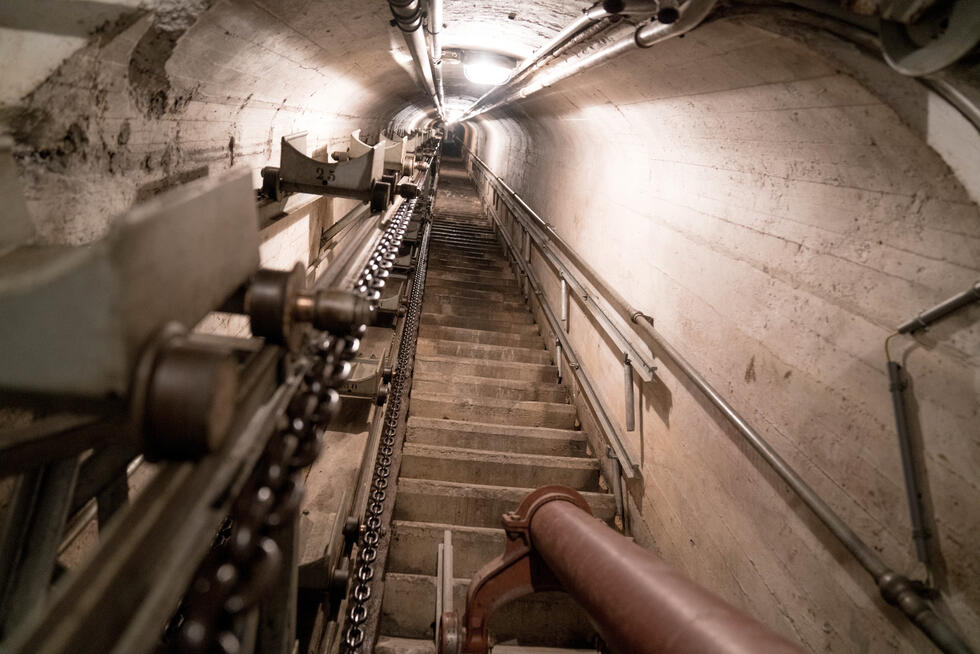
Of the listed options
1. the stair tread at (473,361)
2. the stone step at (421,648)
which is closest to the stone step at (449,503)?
the stone step at (421,648)

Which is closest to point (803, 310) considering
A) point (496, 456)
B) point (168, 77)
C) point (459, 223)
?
point (496, 456)

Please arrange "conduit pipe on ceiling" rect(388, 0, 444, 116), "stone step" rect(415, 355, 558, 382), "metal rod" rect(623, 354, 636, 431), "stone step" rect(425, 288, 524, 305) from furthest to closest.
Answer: "stone step" rect(425, 288, 524, 305) → "stone step" rect(415, 355, 558, 382) → "metal rod" rect(623, 354, 636, 431) → "conduit pipe on ceiling" rect(388, 0, 444, 116)

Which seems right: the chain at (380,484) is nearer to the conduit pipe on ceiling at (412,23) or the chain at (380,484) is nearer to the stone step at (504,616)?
the stone step at (504,616)

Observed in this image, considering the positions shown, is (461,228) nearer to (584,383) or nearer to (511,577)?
(584,383)

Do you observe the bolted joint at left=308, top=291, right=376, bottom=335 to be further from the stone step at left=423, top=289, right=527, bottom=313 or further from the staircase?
the stone step at left=423, top=289, right=527, bottom=313

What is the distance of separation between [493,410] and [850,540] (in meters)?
3.85

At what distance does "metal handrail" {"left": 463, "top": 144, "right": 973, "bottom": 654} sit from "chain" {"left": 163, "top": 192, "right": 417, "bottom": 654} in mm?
2113

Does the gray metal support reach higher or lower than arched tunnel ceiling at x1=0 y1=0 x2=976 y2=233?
lower

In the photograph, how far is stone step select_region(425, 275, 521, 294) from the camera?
28.8 ft

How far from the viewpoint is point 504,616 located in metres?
3.61

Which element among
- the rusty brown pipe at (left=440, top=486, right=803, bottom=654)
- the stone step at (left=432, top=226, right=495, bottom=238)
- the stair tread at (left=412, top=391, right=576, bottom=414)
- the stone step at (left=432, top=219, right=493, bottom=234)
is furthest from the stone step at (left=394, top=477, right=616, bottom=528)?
the stone step at (left=432, top=219, right=493, bottom=234)

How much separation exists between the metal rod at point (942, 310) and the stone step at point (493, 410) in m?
4.11

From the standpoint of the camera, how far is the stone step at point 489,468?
4.54 m

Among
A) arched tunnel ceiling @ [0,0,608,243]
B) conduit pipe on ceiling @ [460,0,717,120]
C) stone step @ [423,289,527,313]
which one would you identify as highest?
conduit pipe on ceiling @ [460,0,717,120]
